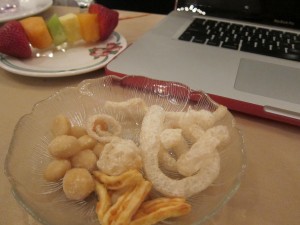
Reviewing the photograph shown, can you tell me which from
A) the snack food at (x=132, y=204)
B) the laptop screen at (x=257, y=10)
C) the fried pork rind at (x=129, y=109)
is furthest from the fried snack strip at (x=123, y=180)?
the laptop screen at (x=257, y=10)

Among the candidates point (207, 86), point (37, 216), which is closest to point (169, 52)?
point (207, 86)

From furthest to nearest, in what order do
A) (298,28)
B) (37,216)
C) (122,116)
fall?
(298,28), (122,116), (37,216)

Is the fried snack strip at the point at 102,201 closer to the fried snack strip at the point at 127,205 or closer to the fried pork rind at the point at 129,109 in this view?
the fried snack strip at the point at 127,205

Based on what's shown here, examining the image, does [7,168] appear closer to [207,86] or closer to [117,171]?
[117,171]

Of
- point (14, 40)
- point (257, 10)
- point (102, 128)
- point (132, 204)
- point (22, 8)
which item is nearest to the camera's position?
point (132, 204)

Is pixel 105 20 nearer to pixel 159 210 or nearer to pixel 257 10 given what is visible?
pixel 257 10

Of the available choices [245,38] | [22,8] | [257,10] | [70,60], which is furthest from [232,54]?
[22,8]
